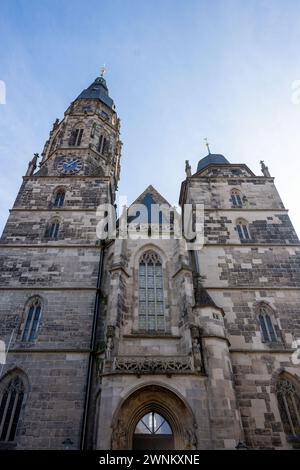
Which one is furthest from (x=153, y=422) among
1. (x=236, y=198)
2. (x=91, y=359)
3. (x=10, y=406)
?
(x=236, y=198)

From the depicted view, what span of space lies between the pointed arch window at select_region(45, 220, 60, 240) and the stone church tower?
7cm

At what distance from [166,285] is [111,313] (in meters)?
2.54

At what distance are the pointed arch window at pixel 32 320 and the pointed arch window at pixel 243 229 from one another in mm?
9472

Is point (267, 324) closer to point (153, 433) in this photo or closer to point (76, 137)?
point (153, 433)

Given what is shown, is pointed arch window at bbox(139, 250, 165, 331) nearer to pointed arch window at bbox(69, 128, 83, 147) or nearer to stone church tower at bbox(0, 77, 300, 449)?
stone church tower at bbox(0, 77, 300, 449)

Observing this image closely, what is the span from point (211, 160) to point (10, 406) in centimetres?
1764

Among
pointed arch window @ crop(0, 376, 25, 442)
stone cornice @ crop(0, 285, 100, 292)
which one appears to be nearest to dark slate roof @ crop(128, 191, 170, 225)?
stone cornice @ crop(0, 285, 100, 292)

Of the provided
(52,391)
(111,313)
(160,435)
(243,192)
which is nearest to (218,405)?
(160,435)

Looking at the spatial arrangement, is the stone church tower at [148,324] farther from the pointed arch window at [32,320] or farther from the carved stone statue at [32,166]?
the carved stone statue at [32,166]

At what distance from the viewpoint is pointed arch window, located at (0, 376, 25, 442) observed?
9.65 metres

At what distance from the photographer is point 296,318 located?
12156mm

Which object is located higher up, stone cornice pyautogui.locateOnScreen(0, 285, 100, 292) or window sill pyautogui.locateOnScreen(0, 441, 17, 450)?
stone cornice pyautogui.locateOnScreen(0, 285, 100, 292)

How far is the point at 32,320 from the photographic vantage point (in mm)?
11898
